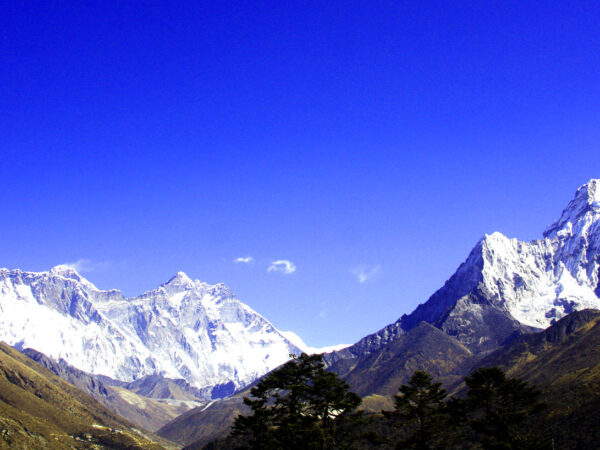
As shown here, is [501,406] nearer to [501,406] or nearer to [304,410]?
[501,406]

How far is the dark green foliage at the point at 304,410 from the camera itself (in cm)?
5119

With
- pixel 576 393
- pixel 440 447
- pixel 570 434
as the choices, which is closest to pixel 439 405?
pixel 440 447

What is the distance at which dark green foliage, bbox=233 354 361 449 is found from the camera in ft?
168

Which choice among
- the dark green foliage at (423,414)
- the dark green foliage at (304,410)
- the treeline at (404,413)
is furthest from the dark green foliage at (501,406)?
the dark green foliage at (304,410)

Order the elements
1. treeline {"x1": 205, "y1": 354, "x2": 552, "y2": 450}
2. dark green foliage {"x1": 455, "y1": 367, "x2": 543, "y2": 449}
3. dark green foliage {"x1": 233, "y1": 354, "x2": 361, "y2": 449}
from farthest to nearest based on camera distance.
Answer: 1. dark green foliage {"x1": 233, "y1": 354, "x2": 361, "y2": 449}
2. treeline {"x1": 205, "y1": 354, "x2": 552, "y2": 450}
3. dark green foliage {"x1": 455, "y1": 367, "x2": 543, "y2": 449}

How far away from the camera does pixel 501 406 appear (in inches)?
2082

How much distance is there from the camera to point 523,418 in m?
49.8

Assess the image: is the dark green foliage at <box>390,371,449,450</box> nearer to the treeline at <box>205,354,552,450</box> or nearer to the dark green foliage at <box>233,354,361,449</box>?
the treeline at <box>205,354,552,450</box>

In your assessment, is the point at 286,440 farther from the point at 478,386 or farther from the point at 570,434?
the point at 570,434

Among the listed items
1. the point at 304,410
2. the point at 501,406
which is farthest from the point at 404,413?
the point at 304,410

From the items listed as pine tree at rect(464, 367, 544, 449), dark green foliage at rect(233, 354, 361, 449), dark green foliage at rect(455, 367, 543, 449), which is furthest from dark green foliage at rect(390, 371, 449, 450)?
dark green foliage at rect(233, 354, 361, 449)

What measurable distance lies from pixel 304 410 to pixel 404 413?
889 centimetres

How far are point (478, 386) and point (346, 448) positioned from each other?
12.5m

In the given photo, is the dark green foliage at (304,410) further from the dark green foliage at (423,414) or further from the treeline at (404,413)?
the dark green foliage at (423,414)
